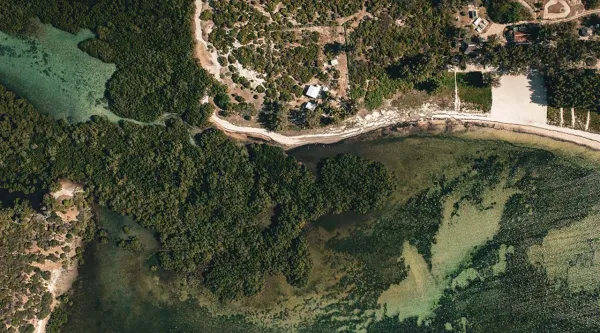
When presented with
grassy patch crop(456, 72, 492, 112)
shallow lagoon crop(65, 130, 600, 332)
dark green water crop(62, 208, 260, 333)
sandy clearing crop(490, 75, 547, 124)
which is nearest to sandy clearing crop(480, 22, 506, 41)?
grassy patch crop(456, 72, 492, 112)

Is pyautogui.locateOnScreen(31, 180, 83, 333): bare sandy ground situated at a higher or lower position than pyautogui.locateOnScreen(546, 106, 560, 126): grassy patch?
lower

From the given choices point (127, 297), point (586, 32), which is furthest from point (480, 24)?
point (127, 297)

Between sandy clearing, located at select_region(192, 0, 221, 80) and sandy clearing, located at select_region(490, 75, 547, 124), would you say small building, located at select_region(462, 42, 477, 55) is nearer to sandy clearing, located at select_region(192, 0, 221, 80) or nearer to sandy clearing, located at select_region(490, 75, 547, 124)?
sandy clearing, located at select_region(490, 75, 547, 124)

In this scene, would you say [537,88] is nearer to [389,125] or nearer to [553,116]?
[553,116]

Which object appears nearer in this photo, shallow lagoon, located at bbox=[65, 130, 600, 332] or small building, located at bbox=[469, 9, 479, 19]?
small building, located at bbox=[469, 9, 479, 19]

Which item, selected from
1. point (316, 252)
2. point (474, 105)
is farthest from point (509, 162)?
point (316, 252)

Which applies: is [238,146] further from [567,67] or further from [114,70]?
[567,67]

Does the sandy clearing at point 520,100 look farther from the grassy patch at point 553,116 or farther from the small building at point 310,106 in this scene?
the small building at point 310,106

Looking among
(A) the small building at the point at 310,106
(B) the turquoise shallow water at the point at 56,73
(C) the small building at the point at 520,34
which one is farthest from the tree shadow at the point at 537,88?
(B) the turquoise shallow water at the point at 56,73
